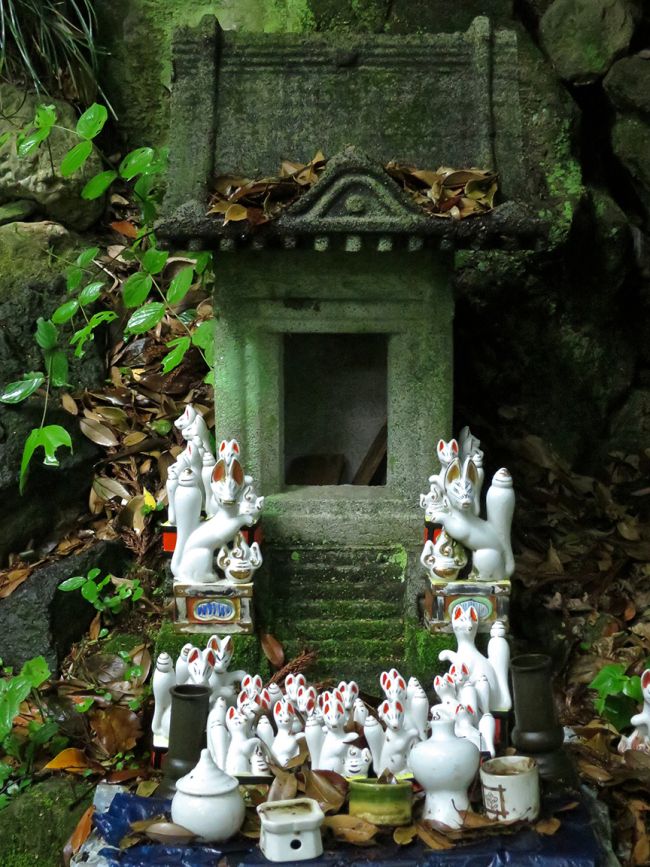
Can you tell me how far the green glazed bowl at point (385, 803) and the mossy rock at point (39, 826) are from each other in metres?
1.33

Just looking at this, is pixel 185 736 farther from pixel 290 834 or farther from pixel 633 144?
pixel 633 144

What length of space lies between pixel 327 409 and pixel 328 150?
1561mm

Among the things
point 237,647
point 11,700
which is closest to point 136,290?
point 237,647

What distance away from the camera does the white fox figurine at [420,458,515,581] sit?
4691 mm

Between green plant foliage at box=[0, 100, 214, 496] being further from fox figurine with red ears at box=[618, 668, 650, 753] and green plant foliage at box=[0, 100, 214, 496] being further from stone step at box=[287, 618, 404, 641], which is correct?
fox figurine with red ears at box=[618, 668, 650, 753]

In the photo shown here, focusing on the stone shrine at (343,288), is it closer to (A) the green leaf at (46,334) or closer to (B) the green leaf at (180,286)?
(B) the green leaf at (180,286)

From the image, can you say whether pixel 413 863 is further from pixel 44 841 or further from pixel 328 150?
pixel 328 150

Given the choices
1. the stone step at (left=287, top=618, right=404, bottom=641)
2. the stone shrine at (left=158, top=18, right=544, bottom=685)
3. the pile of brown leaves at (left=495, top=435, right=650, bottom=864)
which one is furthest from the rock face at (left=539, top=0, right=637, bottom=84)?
the stone step at (left=287, top=618, right=404, bottom=641)

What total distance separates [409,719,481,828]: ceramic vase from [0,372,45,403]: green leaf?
9.68 feet

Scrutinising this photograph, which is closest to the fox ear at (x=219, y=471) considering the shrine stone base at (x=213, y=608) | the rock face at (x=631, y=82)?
the shrine stone base at (x=213, y=608)

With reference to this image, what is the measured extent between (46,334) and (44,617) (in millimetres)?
1524

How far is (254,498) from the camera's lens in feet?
15.7

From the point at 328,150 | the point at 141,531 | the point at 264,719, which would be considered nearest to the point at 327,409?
the point at 141,531

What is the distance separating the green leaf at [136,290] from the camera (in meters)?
5.58
